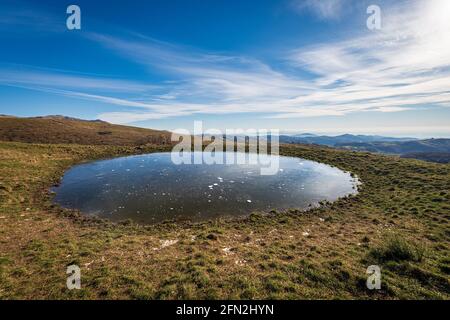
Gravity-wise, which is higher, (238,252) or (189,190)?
(189,190)

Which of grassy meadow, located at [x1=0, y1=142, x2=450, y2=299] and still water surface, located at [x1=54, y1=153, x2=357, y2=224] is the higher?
still water surface, located at [x1=54, y1=153, x2=357, y2=224]

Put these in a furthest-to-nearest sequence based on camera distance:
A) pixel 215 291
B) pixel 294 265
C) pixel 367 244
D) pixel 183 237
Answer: pixel 183 237 < pixel 367 244 < pixel 294 265 < pixel 215 291

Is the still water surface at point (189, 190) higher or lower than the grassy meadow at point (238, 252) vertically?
higher

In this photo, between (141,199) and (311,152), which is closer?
(141,199)

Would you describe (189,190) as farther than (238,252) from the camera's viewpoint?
Yes

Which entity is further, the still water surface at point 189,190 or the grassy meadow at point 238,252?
the still water surface at point 189,190

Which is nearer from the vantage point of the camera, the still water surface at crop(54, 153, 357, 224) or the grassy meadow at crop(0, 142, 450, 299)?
the grassy meadow at crop(0, 142, 450, 299)
